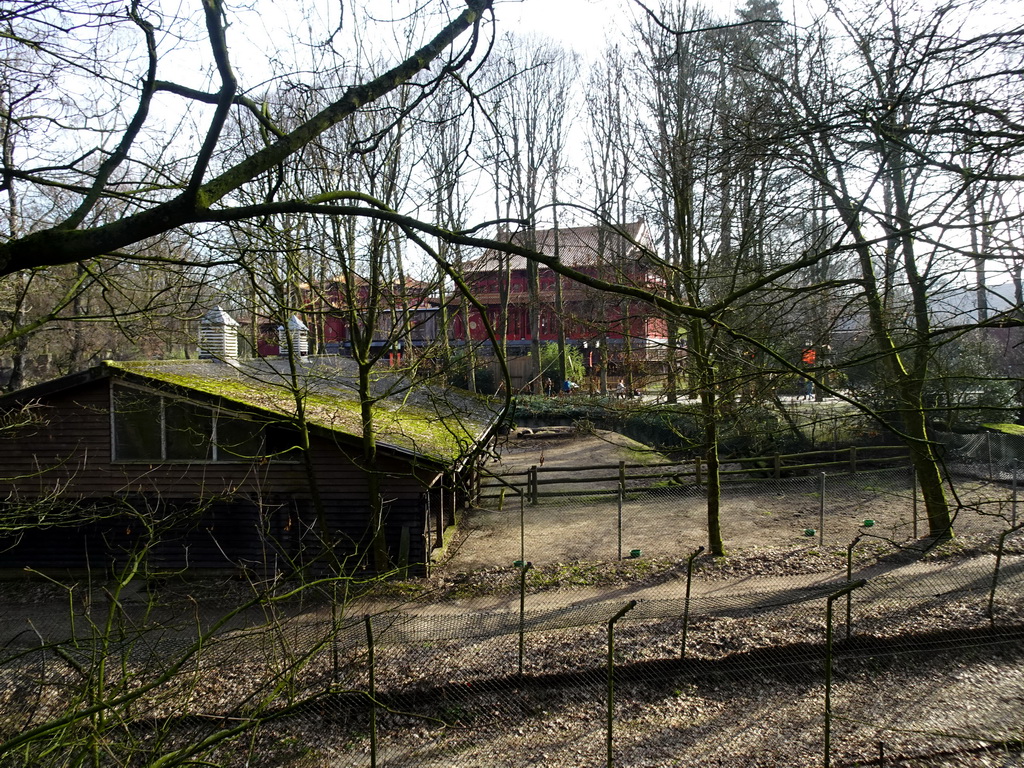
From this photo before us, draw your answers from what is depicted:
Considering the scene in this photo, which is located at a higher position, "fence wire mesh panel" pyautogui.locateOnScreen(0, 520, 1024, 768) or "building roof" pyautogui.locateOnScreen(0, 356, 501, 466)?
"building roof" pyautogui.locateOnScreen(0, 356, 501, 466)

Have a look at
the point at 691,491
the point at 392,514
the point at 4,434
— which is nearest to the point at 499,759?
the point at 392,514

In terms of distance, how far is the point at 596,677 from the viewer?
8.34 m

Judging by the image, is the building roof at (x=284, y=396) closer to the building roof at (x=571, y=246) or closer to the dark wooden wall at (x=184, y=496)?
the dark wooden wall at (x=184, y=496)

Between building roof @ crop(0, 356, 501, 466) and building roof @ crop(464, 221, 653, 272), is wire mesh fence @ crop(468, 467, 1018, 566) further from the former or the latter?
building roof @ crop(464, 221, 653, 272)

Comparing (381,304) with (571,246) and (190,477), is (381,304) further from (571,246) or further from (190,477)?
(190,477)

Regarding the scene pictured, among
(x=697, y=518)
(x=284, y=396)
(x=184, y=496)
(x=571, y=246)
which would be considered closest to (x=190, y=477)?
(x=184, y=496)

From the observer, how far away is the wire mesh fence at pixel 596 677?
275 inches

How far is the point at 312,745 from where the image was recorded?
7426 mm

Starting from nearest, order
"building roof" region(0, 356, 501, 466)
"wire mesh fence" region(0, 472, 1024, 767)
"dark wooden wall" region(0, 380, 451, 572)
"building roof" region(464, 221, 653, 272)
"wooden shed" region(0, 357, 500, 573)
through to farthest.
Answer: "building roof" region(464, 221, 653, 272) < "wire mesh fence" region(0, 472, 1024, 767) < "building roof" region(0, 356, 501, 466) < "wooden shed" region(0, 357, 500, 573) < "dark wooden wall" region(0, 380, 451, 572)

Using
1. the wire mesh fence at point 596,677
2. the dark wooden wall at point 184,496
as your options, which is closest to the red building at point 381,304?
the dark wooden wall at point 184,496

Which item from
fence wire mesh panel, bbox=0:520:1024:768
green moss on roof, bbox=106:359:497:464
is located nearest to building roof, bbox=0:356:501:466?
green moss on roof, bbox=106:359:497:464

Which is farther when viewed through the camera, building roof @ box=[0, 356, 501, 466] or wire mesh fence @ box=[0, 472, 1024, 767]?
building roof @ box=[0, 356, 501, 466]

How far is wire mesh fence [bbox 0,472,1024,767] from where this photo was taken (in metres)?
6.99

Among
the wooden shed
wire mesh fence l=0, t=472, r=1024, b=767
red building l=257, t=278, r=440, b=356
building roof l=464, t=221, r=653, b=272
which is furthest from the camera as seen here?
the wooden shed
